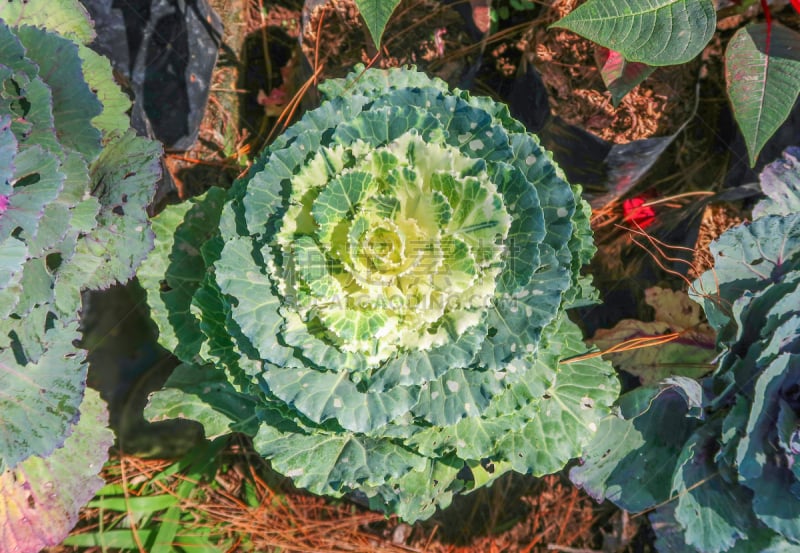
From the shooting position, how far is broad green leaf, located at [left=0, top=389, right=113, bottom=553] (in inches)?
78.2

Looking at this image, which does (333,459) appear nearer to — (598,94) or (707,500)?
(707,500)

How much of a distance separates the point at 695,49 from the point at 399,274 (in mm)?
1008

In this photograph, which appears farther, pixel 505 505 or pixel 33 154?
pixel 505 505

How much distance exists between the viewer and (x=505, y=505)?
2.63 m

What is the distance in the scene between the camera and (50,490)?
200cm

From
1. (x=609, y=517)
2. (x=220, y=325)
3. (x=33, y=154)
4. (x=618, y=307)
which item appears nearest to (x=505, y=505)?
(x=609, y=517)

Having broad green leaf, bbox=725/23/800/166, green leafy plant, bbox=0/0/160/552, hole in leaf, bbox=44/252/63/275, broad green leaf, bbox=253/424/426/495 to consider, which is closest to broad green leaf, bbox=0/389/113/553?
green leafy plant, bbox=0/0/160/552

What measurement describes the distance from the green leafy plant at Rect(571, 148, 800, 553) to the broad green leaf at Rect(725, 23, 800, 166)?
10.3 inches

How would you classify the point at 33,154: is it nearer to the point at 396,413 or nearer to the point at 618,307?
the point at 396,413

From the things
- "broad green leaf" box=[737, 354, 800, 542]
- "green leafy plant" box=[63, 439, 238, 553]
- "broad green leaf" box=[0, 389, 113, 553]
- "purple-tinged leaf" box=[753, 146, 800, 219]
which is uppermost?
"purple-tinged leaf" box=[753, 146, 800, 219]

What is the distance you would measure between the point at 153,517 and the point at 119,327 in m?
0.78

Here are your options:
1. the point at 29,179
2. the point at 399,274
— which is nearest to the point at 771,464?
the point at 399,274

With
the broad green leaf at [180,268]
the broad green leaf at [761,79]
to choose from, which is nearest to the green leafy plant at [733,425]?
the broad green leaf at [761,79]

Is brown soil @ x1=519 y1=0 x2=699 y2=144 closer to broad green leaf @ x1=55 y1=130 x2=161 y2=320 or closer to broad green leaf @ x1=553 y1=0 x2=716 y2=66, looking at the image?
broad green leaf @ x1=553 y1=0 x2=716 y2=66
